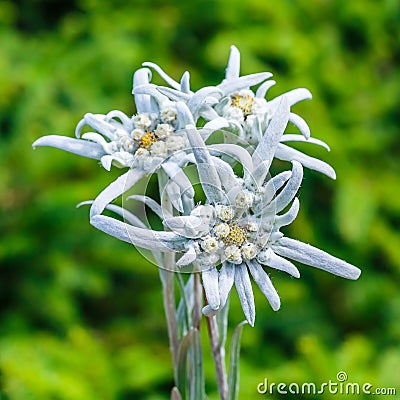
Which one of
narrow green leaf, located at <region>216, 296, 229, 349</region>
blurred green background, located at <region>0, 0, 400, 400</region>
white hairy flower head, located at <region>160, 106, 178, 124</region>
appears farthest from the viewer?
blurred green background, located at <region>0, 0, 400, 400</region>

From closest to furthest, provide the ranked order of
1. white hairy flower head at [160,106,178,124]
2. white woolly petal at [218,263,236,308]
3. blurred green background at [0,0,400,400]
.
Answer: white woolly petal at [218,263,236,308] < white hairy flower head at [160,106,178,124] < blurred green background at [0,0,400,400]

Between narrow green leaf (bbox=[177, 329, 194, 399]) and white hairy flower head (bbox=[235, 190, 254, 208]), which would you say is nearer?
white hairy flower head (bbox=[235, 190, 254, 208])

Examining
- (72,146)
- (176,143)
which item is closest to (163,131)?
(176,143)

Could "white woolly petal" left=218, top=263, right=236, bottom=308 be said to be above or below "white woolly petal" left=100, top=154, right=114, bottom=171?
below

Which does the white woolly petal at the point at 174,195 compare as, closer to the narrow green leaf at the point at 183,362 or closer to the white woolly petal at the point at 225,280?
the white woolly petal at the point at 225,280

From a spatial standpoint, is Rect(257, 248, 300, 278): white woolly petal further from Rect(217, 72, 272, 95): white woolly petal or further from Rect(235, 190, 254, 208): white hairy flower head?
Rect(217, 72, 272, 95): white woolly petal

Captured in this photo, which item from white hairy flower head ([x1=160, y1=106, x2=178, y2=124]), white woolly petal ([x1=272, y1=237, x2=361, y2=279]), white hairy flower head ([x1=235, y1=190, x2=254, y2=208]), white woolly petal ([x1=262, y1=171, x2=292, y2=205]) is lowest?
white woolly petal ([x1=272, y1=237, x2=361, y2=279])

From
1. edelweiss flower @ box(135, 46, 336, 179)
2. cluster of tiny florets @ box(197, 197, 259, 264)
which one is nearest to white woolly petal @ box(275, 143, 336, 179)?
→ edelweiss flower @ box(135, 46, 336, 179)

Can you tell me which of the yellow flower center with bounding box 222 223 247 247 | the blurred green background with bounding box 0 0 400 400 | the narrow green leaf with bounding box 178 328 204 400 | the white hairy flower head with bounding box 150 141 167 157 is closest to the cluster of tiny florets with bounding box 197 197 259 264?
the yellow flower center with bounding box 222 223 247 247

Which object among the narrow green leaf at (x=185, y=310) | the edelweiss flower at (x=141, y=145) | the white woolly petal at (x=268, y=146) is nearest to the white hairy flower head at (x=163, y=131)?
the edelweiss flower at (x=141, y=145)
